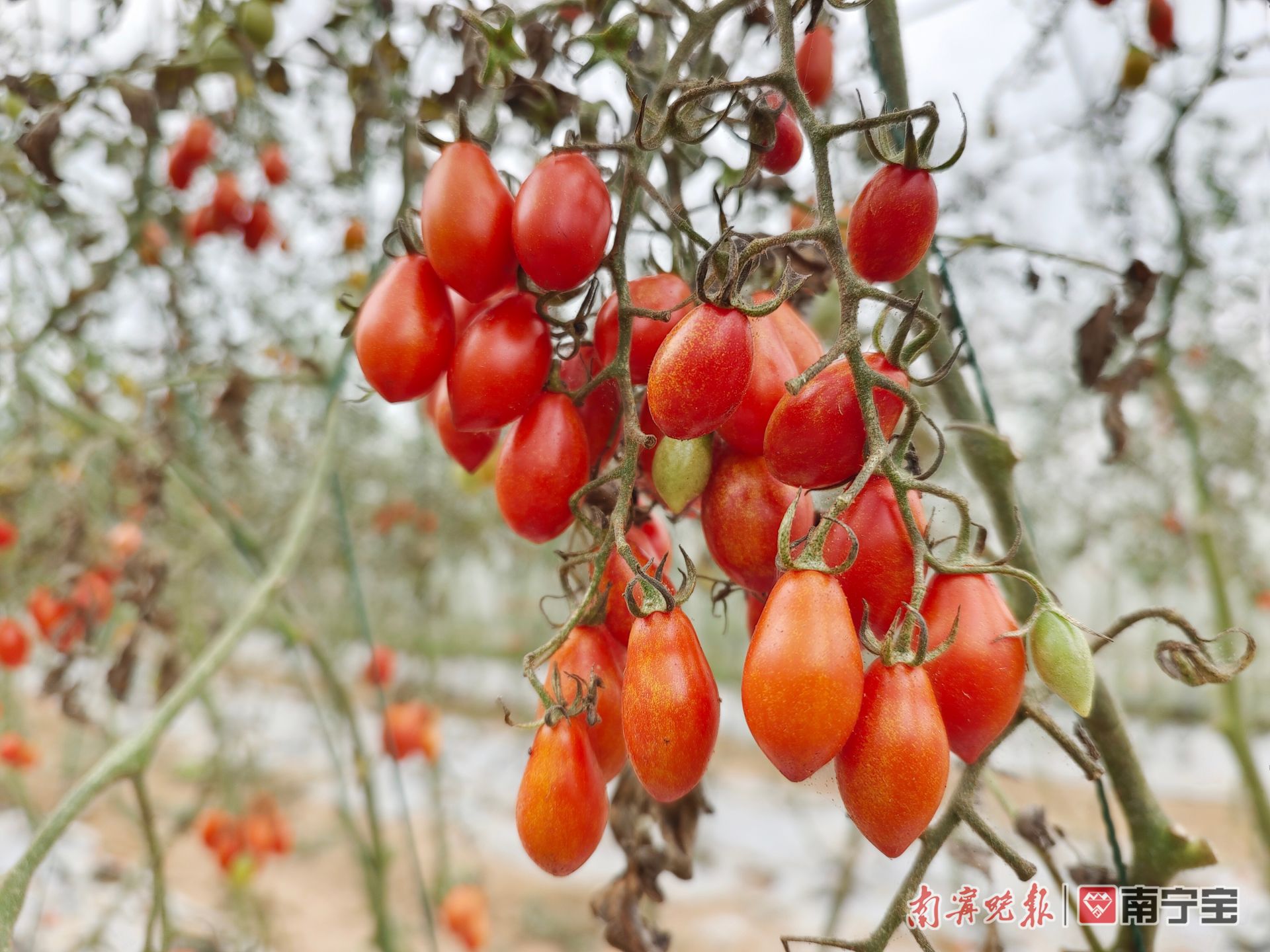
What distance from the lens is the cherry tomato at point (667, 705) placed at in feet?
1.30

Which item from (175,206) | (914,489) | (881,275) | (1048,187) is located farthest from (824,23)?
(1048,187)

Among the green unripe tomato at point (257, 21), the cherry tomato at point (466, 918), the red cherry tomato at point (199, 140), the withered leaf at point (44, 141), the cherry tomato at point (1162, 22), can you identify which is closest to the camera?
the withered leaf at point (44, 141)

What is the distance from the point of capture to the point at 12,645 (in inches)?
76.4

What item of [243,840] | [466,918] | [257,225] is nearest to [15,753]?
A: [243,840]

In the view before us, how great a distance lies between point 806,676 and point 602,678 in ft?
0.48

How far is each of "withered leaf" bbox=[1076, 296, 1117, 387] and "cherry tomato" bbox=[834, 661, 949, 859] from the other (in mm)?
478

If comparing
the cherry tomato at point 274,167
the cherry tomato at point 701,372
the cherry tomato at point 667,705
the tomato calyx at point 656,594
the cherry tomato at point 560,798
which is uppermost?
the cherry tomato at point 274,167

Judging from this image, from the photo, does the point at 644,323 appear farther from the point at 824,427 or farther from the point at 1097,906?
the point at 1097,906

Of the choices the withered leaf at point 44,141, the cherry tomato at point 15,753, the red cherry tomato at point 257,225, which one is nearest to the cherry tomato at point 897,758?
the withered leaf at point 44,141

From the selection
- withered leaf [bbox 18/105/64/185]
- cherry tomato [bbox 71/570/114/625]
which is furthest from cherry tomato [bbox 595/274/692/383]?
cherry tomato [bbox 71/570/114/625]

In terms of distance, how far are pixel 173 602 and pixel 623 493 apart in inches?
97.4

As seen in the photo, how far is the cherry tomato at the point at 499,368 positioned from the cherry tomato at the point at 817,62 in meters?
0.31

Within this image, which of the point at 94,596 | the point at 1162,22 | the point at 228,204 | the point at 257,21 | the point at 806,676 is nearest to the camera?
the point at 806,676

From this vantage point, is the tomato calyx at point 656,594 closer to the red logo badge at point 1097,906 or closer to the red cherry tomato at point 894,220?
the red cherry tomato at point 894,220
